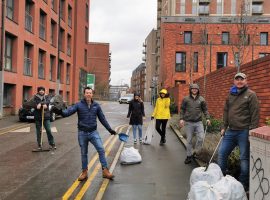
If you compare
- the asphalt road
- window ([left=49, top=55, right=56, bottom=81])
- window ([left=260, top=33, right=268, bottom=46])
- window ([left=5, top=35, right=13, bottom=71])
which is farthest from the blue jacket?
window ([left=260, top=33, right=268, bottom=46])

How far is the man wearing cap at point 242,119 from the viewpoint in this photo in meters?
6.05

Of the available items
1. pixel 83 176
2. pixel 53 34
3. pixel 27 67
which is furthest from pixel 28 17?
pixel 83 176

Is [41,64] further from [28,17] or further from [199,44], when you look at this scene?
[199,44]

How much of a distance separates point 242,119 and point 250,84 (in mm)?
3624

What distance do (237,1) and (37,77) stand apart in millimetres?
45875

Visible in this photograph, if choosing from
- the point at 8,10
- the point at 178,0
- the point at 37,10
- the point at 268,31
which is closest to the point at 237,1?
the point at 178,0

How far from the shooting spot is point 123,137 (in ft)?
27.4

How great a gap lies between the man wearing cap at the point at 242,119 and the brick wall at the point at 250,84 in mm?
1953

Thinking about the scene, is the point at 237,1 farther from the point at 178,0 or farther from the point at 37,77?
the point at 37,77

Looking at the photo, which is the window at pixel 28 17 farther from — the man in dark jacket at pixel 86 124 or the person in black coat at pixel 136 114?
the man in dark jacket at pixel 86 124

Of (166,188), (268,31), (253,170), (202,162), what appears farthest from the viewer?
(268,31)

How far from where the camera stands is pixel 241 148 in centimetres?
622

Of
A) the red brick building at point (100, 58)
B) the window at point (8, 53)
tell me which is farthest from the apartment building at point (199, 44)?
the red brick building at point (100, 58)

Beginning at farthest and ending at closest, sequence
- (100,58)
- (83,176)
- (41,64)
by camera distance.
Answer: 1. (100,58)
2. (41,64)
3. (83,176)
